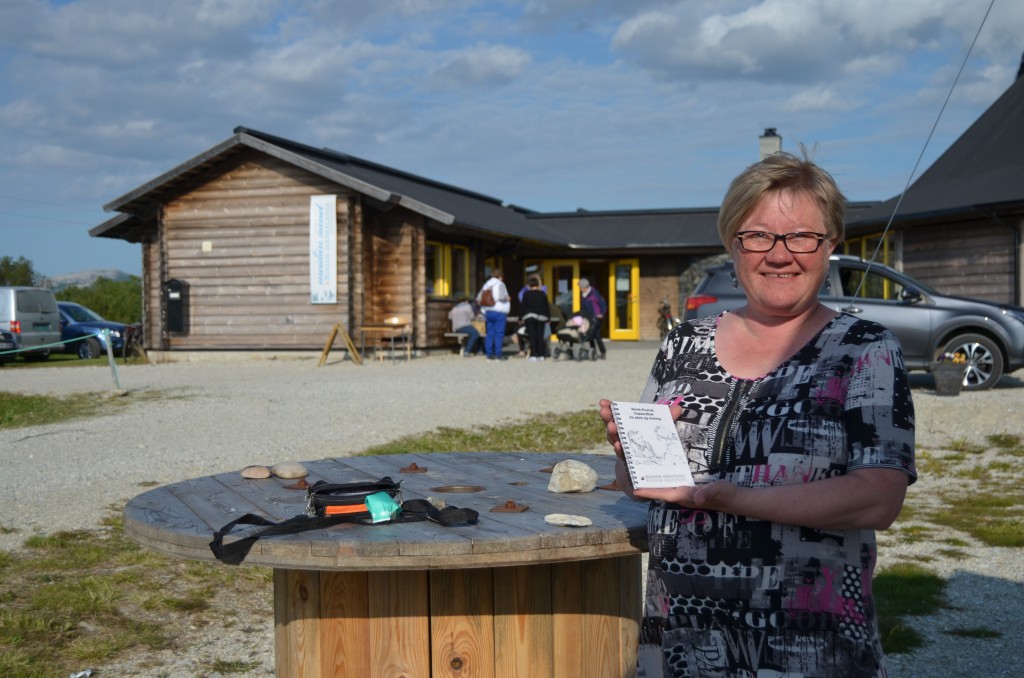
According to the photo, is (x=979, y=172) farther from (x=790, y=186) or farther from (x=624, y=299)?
(x=790, y=186)

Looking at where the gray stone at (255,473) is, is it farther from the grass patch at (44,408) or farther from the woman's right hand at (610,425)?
the grass patch at (44,408)

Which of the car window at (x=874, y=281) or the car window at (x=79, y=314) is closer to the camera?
the car window at (x=874, y=281)

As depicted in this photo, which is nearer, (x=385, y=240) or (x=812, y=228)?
(x=812, y=228)

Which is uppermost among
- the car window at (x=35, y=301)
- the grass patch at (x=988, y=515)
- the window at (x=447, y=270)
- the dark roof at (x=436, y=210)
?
the dark roof at (x=436, y=210)

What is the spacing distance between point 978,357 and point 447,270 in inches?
519

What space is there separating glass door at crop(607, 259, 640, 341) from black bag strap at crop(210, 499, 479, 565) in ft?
96.8

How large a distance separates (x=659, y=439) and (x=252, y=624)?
11.0 feet

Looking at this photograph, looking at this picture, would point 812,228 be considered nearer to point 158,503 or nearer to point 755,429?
point 755,429

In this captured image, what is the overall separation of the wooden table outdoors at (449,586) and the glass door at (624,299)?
29226 mm

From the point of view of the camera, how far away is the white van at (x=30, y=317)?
24.9 metres

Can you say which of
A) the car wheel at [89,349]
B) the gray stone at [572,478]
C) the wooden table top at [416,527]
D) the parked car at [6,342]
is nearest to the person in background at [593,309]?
the car wheel at [89,349]

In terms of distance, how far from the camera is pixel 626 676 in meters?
2.96

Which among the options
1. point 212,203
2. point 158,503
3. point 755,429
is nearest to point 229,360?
point 212,203

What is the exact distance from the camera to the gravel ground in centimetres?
465
